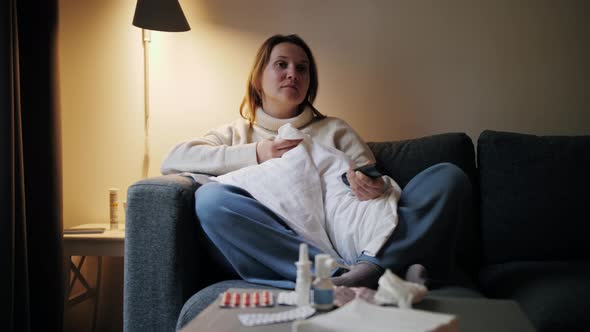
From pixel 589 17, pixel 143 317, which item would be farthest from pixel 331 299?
pixel 589 17

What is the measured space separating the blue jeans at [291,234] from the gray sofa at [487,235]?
0.20 feet

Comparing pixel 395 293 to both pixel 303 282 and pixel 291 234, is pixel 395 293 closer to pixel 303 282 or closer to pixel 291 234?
pixel 303 282

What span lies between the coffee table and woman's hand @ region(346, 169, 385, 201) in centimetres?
61

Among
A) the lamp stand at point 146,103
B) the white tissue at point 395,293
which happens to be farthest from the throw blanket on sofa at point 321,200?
the lamp stand at point 146,103

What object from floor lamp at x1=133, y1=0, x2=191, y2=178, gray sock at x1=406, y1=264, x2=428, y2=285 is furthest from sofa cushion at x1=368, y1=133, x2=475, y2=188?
floor lamp at x1=133, y1=0, x2=191, y2=178

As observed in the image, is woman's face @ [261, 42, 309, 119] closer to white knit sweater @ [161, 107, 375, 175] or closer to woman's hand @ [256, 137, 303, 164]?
white knit sweater @ [161, 107, 375, 175]

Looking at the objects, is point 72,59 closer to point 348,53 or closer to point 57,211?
point 57,211

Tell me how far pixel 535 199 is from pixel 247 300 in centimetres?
123

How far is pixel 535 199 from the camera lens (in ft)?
5.78

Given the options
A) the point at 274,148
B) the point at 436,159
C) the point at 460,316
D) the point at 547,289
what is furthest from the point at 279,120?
the point at 460,316

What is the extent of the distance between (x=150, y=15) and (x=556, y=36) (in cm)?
156

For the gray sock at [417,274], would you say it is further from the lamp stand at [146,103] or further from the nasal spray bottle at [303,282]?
the lamp stand at [146,103]

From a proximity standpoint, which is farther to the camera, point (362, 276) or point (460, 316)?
point (362, 276)

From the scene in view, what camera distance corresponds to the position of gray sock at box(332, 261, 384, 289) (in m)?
1.22
